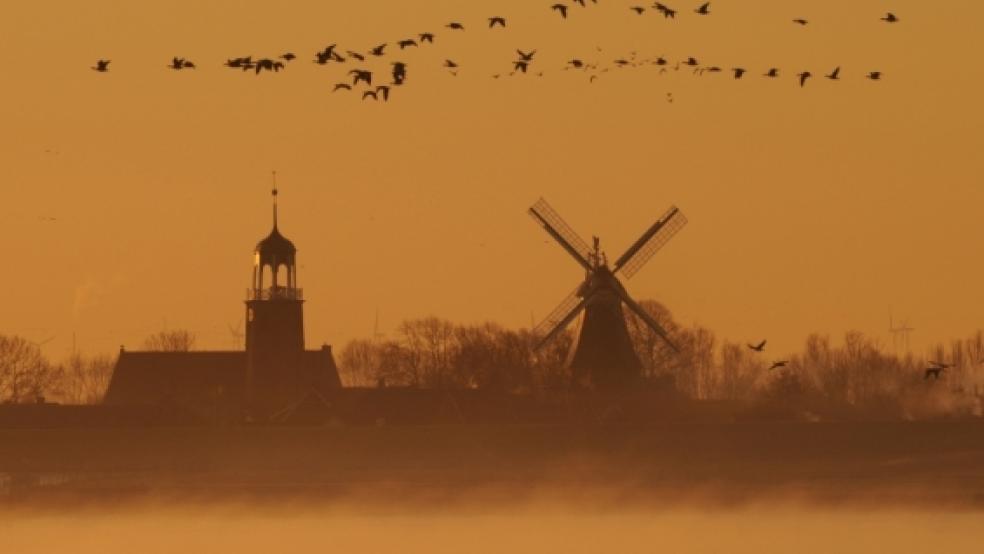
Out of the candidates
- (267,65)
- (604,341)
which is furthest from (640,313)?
(267,65)

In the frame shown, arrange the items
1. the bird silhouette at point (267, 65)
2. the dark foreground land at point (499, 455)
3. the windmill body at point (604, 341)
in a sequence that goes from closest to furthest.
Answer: the bird silhouette at point (267, 65) < the dark foreground land at point (499, 455) < the windmill body at point (604, 341)

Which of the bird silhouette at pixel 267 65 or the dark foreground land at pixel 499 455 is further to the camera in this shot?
the dark foreground land at pixel 499 455

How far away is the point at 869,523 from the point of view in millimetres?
93250

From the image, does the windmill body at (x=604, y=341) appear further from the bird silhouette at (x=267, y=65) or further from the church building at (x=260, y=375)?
the bird silhouette at (x=267, y=65)

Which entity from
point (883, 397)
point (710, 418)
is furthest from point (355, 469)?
point (883, 397)

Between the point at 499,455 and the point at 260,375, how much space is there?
42.8ft

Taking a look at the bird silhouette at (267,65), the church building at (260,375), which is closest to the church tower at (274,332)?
the church building at (260,375)

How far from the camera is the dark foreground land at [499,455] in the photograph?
11712 centimetres

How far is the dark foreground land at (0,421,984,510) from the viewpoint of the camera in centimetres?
11712

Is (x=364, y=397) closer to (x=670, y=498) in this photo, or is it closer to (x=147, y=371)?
(x=147, y=371)

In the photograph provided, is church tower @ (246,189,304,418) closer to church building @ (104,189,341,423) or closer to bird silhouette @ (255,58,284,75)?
church building @ (104,189,341,423)

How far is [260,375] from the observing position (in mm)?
130000

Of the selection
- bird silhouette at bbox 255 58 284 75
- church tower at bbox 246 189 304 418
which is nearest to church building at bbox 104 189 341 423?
church tower at bbox 246 189 304 418

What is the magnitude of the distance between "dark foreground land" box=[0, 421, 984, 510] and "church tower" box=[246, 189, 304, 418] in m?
5.95
